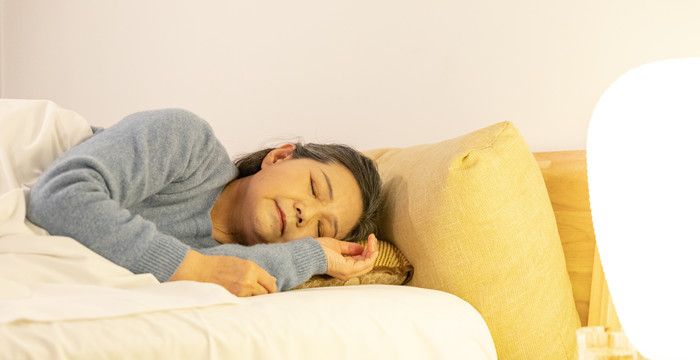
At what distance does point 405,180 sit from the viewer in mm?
1722

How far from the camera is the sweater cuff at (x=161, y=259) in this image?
137cm

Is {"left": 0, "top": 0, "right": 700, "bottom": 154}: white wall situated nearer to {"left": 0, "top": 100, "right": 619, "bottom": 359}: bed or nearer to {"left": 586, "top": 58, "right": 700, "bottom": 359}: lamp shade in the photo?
{"left": 0, "top": 100, "right": 619, "bottom": 359}: bed

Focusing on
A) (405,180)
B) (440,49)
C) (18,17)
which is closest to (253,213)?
(405,180)

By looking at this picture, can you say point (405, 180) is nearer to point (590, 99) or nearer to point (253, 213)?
point (253, 213)

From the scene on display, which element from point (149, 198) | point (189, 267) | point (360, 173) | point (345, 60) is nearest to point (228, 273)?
point (189, 267)

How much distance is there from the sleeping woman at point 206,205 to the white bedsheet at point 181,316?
8 centimetres

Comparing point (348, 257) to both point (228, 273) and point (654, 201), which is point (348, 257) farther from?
point (654, 201)

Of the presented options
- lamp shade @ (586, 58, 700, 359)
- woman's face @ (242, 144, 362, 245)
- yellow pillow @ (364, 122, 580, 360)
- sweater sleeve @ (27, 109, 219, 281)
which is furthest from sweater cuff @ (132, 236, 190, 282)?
lamp shade @ (586, 58, 700, 359)

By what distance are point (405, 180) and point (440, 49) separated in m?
0.60

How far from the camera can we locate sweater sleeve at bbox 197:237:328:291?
151cm

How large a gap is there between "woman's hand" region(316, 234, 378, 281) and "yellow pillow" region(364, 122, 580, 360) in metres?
0.08


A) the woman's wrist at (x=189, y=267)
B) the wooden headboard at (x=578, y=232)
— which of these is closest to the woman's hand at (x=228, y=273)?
the woman's wrist at (x=189, y=267)

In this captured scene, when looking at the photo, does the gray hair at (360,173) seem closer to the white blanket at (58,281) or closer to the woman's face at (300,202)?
the woman's face at (300,202)

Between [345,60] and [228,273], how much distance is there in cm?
111
